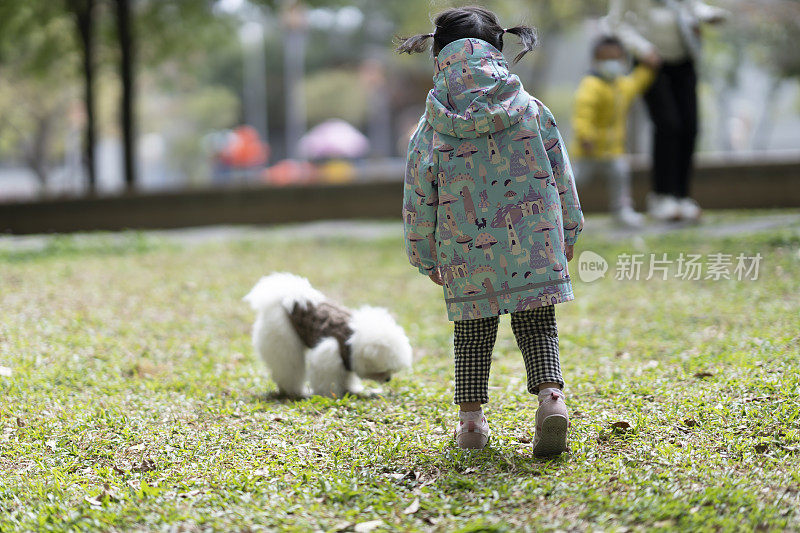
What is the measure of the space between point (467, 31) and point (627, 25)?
21.1 ft

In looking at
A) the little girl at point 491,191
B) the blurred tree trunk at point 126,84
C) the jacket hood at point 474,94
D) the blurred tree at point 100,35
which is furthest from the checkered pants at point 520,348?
the blurred tree at point 100,35

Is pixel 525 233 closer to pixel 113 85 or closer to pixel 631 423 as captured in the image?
pixel 631 423

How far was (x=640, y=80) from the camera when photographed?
8.60 m

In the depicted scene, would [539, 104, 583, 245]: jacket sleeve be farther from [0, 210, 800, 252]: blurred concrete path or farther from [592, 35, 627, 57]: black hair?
[592, 35, 627, 57]: black hair

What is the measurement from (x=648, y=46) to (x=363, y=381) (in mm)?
5394

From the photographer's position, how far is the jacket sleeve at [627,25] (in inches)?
335

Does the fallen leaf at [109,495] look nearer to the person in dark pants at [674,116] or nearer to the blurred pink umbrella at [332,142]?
the person in dark pants at [674,116]

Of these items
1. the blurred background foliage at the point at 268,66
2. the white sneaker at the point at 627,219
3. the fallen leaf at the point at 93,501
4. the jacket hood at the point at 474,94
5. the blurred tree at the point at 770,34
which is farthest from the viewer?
the blurred background foliage at the point at 268,66

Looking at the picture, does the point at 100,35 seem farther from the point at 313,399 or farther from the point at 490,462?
Result: the point at 490,462

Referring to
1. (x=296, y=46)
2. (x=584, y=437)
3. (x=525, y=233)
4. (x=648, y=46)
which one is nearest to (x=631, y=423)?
(x=584, y=437)

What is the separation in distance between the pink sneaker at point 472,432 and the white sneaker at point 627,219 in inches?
260

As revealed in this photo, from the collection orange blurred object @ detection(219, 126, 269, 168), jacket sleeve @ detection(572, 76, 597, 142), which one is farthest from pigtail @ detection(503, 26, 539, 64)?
orange blurred object @ detection(219, 126, 269, 168)

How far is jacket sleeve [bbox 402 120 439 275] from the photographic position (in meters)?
3.02

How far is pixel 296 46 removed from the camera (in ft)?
149
